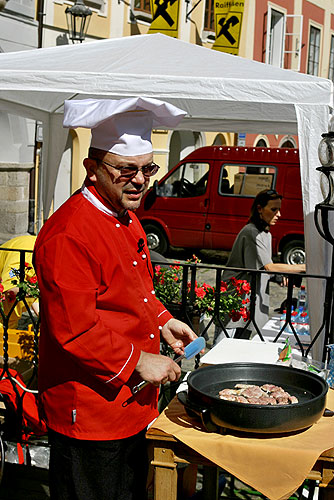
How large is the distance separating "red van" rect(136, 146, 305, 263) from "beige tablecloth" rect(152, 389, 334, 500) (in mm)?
10781

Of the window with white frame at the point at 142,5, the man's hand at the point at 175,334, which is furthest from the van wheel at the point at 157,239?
the man's hand at the point at 175,334

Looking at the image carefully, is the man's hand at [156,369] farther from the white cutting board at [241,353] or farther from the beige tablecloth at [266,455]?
the white cutting board at [241,353]

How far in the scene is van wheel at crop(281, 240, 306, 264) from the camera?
1302 cm

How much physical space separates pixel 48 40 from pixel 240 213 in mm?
5500

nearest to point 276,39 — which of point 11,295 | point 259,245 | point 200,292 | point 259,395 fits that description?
point 259,245

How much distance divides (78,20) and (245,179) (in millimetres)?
5473

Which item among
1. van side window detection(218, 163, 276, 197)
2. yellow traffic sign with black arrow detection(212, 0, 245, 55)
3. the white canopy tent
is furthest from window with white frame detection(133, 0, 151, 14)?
the white canopy tent

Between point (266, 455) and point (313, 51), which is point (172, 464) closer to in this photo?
point (266, 455)

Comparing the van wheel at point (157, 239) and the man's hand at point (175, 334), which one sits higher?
the man's hand at point (175, 334)

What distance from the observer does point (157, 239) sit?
14070mm

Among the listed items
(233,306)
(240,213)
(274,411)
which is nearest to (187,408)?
(274,411)

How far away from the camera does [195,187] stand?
13750 millimetres

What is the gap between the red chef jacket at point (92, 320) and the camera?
2240 millimetres

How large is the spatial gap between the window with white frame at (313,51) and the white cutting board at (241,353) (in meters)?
25.4
